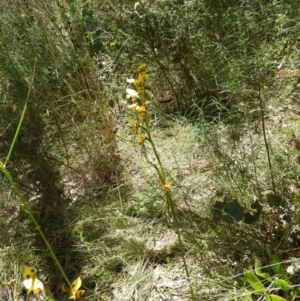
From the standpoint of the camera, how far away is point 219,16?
2631mm

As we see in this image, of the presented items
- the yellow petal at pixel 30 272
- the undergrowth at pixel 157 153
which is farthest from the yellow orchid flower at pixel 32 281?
the undergrowth at pixel 157 153

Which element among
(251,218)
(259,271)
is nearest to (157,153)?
(251,218)

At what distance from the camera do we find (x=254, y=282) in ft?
4.36

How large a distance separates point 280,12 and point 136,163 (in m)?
1.32

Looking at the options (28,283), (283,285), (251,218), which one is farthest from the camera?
(251,218)

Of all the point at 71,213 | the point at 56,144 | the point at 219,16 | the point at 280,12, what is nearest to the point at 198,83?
the point at 219,16

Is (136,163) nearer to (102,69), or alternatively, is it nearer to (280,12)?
(102,69)

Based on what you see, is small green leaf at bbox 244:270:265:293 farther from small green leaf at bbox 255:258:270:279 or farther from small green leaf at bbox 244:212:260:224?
small green leaf at bbox 244:212:260:224

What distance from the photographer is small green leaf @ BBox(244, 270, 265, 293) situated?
1.31 meters

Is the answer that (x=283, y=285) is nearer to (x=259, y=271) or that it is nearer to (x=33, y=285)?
(x=259, y=271)

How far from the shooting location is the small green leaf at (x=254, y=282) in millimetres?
1309

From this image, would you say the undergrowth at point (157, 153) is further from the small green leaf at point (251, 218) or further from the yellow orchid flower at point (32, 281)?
the yellow orchid flower at point (32, 281)

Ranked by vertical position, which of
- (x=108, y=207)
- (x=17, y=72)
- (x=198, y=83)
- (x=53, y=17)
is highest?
(x=53, y=17)

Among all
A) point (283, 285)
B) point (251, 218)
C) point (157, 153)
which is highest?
point (157, 153)
